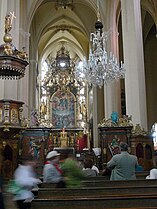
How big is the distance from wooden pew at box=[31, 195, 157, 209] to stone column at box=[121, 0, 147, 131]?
28.9 ft

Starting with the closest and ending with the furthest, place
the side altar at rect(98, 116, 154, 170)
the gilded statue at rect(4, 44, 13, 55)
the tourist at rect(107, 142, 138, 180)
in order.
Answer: the tourist at rect(107, 142, 138, 180)
the gilded statue at rect(4, 44, 13, 55)
the side altar at rect(98, 116, 154, 170)

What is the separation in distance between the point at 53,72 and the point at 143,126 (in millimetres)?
22210

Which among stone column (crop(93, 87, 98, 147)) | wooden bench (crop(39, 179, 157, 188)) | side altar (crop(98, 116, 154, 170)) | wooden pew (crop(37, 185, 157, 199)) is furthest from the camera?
stone column (crop(93, 87, 98, 147))

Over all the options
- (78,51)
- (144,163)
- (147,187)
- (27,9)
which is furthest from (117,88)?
(78,51)

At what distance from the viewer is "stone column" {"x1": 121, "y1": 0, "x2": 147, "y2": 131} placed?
12.8 m

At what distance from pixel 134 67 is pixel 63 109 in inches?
784

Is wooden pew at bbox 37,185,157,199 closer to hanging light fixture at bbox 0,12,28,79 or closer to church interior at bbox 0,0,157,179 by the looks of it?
church interior at bbox 0,0,157,179

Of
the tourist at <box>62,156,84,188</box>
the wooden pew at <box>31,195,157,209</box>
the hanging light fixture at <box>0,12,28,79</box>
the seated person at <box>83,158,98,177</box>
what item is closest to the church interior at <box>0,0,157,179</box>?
the hanging light fixture at <box>0,12,28,79</box>

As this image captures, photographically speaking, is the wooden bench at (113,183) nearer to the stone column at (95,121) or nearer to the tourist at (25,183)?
the tourist at (25,183)

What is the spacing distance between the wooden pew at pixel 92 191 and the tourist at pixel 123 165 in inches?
26.9

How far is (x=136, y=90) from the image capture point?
12922 millimetres

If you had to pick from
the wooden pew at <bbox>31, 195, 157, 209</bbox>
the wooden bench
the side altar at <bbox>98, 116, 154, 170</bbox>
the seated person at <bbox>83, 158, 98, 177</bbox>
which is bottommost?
the wooden pew at <bbox>31, 195, 157, 209</bbox>

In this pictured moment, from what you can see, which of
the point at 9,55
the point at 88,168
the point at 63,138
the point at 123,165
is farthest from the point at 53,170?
the point at 63,138

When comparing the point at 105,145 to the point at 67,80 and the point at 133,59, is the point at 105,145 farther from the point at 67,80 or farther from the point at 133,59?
the point at 67,80
